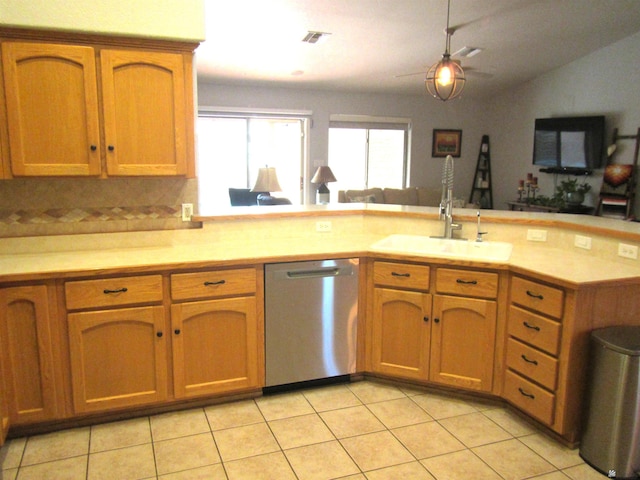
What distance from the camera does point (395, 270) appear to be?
9.27 ft

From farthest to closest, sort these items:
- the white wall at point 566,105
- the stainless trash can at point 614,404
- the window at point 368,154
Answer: the window at point 368,154 < the white wall at point 566,105 < the stainless trash can at point 614,404

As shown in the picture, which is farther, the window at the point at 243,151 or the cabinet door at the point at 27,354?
the window at the point at 243,151

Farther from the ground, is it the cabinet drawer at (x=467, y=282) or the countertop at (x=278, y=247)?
the countertop at (x=278, y=247)

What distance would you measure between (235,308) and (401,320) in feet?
3.18

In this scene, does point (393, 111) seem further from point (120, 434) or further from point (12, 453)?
point (12, 453)

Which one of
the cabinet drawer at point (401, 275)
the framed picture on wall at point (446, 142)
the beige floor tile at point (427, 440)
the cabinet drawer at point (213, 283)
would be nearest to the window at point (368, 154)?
the framed picture on wall at point (446, 142)

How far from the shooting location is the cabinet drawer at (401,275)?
9.07ft

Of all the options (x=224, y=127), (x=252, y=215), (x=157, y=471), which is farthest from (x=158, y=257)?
(x=224, y=127)

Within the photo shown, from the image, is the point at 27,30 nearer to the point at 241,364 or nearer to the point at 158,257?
the point at 158,257

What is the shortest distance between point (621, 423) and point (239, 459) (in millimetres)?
Result: 1697

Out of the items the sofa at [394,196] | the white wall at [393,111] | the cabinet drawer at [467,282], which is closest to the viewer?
the cabinet drawer at [467,282]

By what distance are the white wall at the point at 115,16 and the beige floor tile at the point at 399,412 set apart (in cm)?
225

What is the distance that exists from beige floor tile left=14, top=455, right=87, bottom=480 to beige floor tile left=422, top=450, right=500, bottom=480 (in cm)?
154

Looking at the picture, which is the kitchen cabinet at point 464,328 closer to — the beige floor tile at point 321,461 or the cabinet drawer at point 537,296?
the cabinet drawer at point 537,296
